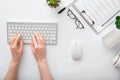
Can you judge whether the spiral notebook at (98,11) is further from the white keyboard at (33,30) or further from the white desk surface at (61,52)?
the white keyboard at (33,30)

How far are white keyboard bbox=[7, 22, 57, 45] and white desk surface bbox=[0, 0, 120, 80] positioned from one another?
0.02 metres

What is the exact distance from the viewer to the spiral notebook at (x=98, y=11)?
1002 mm

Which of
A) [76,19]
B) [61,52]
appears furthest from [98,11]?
[61,52]

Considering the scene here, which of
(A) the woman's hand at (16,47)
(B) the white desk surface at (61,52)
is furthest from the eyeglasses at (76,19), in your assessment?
(A) the woman's hand at (16,47)

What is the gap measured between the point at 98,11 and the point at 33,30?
0.30m

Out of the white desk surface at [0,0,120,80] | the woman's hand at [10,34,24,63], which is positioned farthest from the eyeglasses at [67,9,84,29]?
the woman's hand at [10,34,24,63]

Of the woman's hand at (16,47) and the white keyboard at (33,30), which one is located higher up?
the white keyboard at (33,30)

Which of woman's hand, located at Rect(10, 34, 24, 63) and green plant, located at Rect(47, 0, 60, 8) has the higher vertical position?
green plant, located at Rect(47, 0, 60, 8)

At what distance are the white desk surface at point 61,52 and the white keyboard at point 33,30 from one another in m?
0.02

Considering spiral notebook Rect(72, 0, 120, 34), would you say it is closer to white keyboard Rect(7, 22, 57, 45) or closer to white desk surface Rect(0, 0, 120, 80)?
white desk surface Rect(0, 0, 120, 80)

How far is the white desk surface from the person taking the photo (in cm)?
102

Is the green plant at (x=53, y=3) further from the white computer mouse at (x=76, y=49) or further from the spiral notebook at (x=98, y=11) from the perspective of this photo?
Answer: the white computer mouse at (x=76, y=49)

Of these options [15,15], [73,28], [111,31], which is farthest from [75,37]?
[15,15]

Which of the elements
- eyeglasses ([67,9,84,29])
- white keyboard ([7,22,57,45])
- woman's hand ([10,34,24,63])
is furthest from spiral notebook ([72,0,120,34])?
woman's hand ([10,34,24,63])
